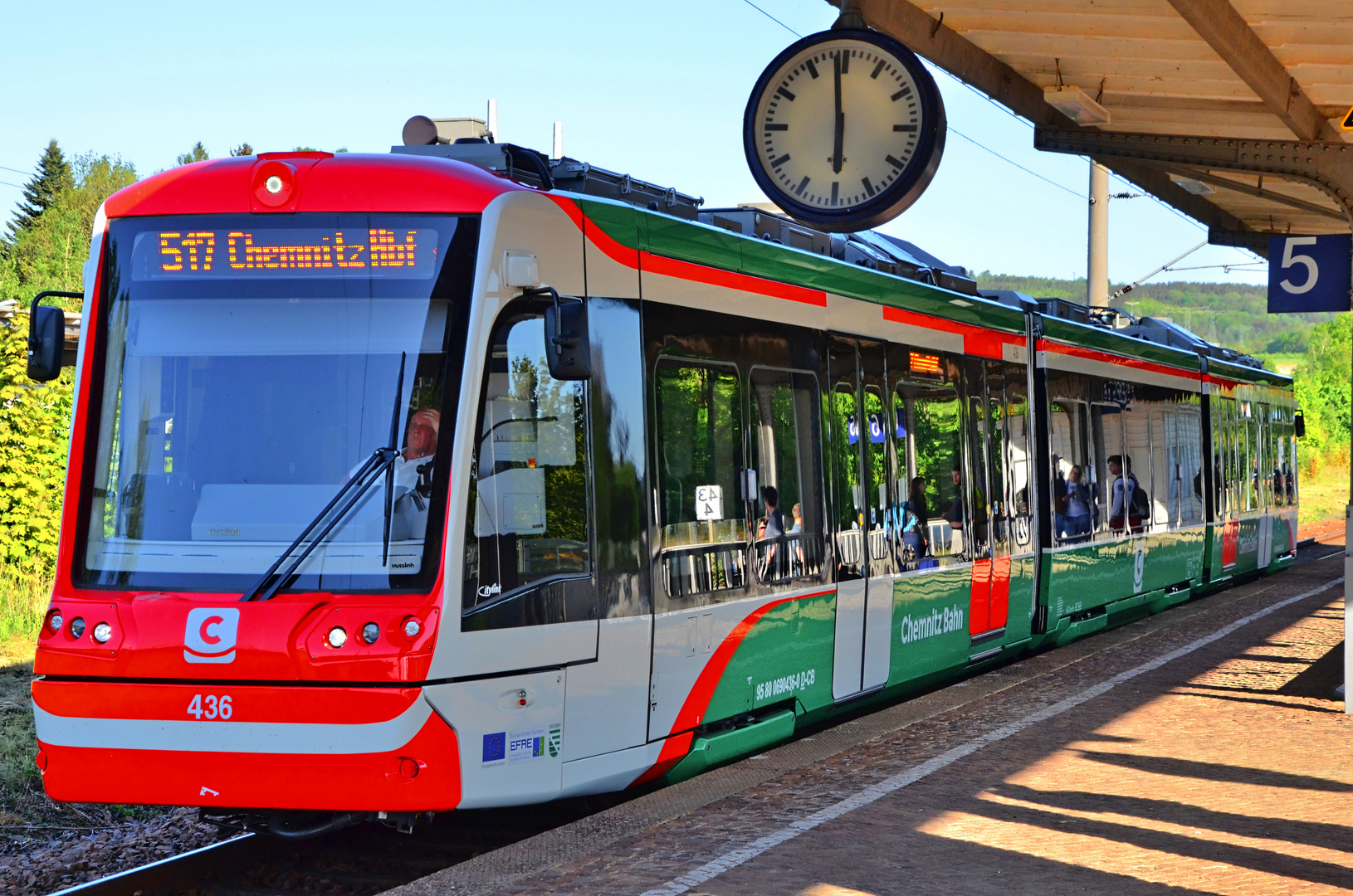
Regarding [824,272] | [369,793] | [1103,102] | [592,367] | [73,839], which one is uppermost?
[1103,102]

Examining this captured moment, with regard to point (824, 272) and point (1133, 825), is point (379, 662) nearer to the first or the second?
point (1133, 825)

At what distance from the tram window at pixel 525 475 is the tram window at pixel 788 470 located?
5.90 ft

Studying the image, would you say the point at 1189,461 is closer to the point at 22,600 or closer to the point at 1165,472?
the point at 1165,472

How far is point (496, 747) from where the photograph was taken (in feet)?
21.9

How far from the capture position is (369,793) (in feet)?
20.9

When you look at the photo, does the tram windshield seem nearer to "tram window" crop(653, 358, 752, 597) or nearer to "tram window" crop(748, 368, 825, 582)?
"tram window" crop(653, 358, 752, 597)

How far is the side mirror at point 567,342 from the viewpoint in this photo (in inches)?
265

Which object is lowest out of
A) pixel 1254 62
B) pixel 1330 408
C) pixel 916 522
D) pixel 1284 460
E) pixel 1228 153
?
pixel 916 522

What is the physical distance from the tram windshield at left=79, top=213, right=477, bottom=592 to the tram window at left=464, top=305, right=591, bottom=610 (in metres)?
0.24

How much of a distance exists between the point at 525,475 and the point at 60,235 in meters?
90.6

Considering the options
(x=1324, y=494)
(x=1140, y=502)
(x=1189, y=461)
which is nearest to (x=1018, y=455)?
(x=1140, y=502)

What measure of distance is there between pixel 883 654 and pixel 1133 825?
11.2ft

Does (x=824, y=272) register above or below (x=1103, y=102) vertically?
below

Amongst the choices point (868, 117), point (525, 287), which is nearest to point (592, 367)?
point (525, 287)
